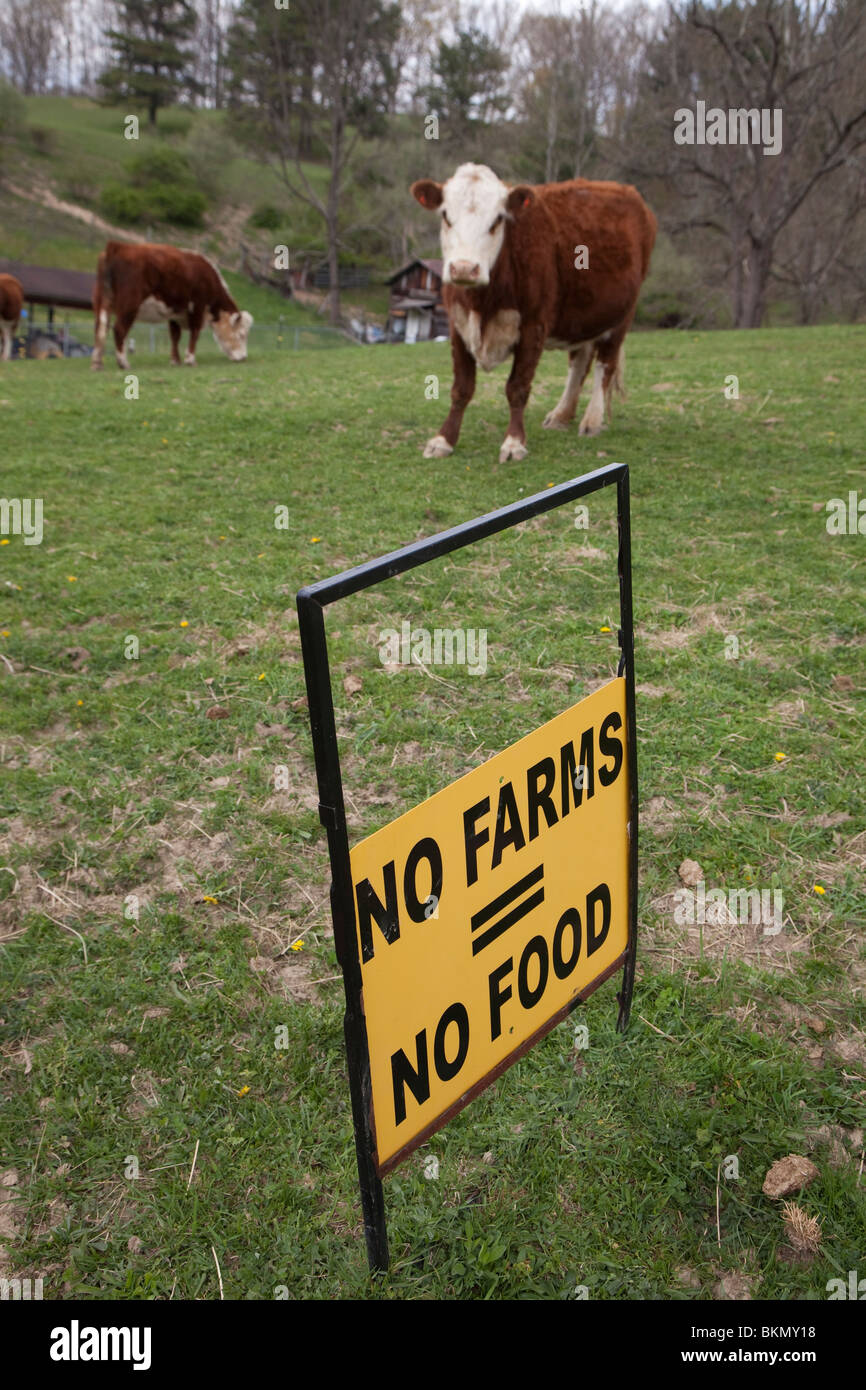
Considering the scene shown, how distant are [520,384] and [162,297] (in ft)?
32.8

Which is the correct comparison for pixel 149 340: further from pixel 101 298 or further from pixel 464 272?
pixel 464 272

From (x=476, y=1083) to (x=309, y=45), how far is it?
40.3 m

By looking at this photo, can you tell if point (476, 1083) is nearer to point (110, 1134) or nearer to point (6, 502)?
point (110, 1134)

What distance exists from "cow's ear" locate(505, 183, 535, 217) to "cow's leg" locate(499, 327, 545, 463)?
89 centimetres

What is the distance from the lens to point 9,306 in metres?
18.5

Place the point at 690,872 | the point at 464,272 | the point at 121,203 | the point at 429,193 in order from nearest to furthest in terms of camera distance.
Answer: the point at 690,872, the point at 464,272, the point at 429,193, the point at 121,203

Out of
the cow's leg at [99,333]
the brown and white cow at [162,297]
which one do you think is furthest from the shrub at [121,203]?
the cow's leg at [99,333]

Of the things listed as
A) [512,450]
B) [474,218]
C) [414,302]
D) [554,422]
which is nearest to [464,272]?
[474,218]

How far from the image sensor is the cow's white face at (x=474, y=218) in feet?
22.1

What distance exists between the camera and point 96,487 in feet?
23.4

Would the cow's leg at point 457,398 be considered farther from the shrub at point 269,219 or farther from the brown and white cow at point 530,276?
the shrub at point 269,219

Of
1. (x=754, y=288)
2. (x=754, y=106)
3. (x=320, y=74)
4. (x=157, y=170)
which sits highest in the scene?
(x=157, y=170)

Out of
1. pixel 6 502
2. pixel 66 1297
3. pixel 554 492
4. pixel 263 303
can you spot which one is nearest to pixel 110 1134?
pixel 66 1297

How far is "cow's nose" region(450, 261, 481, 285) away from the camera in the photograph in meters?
6.55
